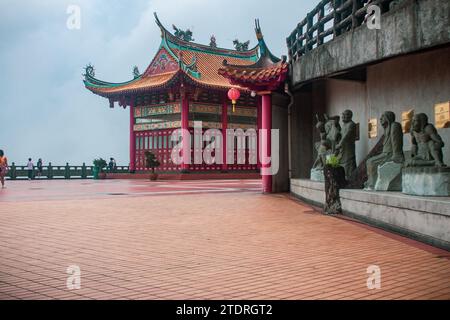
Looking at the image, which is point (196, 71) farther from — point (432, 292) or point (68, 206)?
point (432, 292)

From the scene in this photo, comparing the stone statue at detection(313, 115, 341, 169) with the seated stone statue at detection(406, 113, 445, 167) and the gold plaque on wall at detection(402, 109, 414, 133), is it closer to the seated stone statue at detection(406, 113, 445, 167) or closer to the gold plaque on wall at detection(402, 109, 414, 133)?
the gold plaque on wall at detection(402, 109, 414, 133)

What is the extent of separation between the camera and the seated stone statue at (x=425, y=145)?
286 inches

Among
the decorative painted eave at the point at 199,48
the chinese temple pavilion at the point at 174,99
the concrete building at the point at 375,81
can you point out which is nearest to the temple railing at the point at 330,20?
the concrete building at the point at 375,81

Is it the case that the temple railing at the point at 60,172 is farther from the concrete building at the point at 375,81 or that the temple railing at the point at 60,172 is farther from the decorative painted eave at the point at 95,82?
the concrete building at the point at 375,81

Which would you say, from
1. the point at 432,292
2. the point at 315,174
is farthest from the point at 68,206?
the point at 432,292

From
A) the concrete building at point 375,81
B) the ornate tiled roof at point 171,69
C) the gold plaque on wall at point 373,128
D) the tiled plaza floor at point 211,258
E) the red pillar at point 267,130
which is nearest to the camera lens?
the tiled plaza floor at point 211,258

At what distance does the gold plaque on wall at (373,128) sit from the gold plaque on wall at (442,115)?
2272 mm

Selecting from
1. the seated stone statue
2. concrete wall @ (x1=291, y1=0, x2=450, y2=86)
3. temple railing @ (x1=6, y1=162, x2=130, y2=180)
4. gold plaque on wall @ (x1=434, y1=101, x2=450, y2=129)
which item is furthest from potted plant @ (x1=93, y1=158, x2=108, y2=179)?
the seated stone statue

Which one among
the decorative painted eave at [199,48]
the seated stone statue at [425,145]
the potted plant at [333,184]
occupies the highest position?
the decorative painted eave at [199,48]

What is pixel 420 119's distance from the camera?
7562 mm

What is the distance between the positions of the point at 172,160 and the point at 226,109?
15.8 feet

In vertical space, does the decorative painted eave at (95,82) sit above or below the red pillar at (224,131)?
above

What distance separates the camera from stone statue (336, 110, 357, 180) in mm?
11219

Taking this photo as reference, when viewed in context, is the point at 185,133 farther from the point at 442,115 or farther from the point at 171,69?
the point at 442,115
